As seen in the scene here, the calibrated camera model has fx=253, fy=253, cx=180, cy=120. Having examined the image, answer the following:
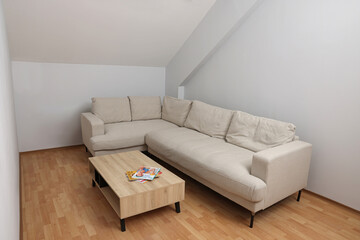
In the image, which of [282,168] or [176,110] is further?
[176,110]

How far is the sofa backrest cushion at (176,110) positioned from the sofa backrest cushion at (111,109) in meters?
0.63

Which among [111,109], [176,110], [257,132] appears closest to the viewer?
[257,132]

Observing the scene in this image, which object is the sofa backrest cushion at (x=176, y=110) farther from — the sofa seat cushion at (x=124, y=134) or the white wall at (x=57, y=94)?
the white wall at (x=57, y=94)

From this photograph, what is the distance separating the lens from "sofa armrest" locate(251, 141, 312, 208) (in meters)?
2.21

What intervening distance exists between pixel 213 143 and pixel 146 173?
98 cm

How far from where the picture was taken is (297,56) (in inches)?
112

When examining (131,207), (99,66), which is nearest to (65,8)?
(99,66)

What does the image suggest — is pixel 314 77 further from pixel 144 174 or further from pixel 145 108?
pixel 145 108

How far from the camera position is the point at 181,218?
2.36 metres

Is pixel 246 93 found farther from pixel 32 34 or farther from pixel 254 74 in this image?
pixel 32 34

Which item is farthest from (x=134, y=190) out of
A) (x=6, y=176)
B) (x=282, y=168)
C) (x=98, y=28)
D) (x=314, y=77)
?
(x=98, y=28)

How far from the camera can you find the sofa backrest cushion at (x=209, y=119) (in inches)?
130

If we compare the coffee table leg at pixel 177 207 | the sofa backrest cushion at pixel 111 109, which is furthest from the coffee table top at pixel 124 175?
the sofa backrest cushion at pixel 111 109

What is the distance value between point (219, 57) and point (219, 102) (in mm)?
684
